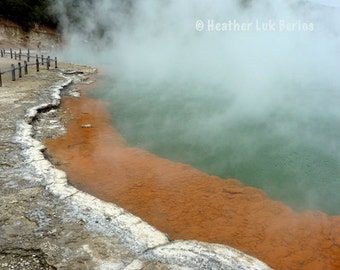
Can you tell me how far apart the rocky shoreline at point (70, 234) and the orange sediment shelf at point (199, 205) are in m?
0.51

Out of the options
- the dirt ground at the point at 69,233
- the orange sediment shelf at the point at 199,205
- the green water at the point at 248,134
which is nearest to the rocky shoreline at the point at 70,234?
the dirt ground at the point at 69,233

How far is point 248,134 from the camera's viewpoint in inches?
257

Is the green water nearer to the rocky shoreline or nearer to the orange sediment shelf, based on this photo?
the orange sediment shelf

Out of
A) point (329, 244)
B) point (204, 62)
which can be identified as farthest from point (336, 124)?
point (204, 62)

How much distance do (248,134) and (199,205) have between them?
294 centimetres

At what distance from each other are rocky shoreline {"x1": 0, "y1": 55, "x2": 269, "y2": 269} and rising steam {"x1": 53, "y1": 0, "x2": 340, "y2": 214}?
6.63 ft

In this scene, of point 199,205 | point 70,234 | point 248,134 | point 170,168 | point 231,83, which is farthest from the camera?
point 231,83

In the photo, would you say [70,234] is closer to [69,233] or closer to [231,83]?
[69,233]

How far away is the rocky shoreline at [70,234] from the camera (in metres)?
2.55

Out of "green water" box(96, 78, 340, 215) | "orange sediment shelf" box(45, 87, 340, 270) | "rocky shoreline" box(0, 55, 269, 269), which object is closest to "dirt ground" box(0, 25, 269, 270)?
"rocky shoreline" box(0, 55, 269, 269)

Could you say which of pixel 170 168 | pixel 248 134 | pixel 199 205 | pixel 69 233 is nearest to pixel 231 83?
pixel 248 134

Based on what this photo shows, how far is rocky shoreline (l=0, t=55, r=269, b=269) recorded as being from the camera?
2.55 meters

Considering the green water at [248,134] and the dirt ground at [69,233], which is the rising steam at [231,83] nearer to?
the green water at [248,134]

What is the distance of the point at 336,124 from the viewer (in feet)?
24.3
